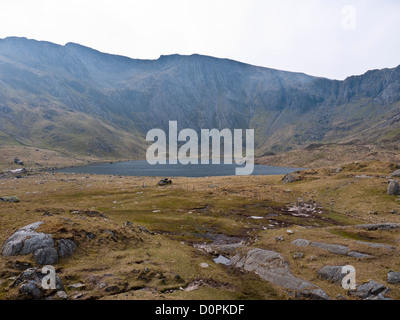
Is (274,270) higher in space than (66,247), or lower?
lower

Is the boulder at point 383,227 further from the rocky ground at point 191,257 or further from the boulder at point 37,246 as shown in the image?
the boulder at point 37,246

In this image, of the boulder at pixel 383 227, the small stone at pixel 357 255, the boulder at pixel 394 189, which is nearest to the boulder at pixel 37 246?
the small stone at pixel 357 255

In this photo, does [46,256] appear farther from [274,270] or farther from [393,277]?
[393,277]

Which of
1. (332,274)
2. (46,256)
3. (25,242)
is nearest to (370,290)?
(332,274)

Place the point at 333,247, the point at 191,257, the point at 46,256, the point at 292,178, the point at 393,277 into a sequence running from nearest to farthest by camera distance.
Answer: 1. the point at 393,277
2. the point at 46,256
3. the point at 333,247
4. the point at 191,257
5. the point at 292,178

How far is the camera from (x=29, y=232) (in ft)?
85.5

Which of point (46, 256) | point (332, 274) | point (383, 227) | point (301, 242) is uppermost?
point (46, 256)

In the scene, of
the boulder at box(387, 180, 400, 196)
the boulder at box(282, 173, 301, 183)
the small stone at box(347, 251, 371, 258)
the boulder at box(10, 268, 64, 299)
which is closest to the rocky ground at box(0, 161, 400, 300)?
the boulder at box(10, 268, 64, 299)

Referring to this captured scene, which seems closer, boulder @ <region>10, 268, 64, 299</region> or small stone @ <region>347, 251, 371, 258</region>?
boulder @ <region>10, 268, 64, 299</region>

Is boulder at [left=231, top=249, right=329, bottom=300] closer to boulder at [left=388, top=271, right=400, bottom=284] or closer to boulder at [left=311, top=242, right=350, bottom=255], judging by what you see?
boulder at [left=311, top=242, right=350, bottom=255]

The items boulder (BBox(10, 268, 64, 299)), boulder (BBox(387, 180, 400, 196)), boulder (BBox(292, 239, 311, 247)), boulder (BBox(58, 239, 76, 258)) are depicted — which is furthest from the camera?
boulder (BBox(387, 180, 400, 196))

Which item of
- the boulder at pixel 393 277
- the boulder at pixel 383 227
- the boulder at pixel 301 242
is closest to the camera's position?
the boulder at pixel 393 277
